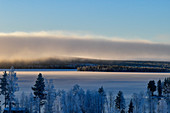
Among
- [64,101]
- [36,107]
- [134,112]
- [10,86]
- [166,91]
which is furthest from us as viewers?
[166,91]

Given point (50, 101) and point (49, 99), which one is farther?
point (50, 101)

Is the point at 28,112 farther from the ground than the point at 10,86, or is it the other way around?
the point at 10,86

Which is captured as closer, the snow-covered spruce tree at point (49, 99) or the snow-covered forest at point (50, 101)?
the snow-covered forest at point (50, 101)

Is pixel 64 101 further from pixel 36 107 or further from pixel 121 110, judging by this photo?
pixel 121 110

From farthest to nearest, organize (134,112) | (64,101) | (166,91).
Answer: (166,91)
(134,112)
(64,101)

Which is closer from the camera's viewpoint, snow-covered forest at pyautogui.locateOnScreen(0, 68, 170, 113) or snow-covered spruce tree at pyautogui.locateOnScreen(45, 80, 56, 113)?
snow-covered forest at pyautogui.locateOnScreen(0, 68, 170, 113)

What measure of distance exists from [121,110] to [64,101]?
44.5ft

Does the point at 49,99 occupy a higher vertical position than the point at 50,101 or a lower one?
higher

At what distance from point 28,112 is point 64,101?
910cm

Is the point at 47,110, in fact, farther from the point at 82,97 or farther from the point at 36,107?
the point at 82,97

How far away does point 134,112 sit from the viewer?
71.9m

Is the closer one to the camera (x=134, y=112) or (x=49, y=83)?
(x=49, y=83)

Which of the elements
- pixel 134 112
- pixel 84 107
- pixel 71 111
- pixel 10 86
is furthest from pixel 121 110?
pixel 10 86

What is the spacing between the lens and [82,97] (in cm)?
7275
